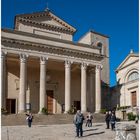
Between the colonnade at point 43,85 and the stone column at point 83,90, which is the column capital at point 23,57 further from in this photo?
the stone column at point 83,90

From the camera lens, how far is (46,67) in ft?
120

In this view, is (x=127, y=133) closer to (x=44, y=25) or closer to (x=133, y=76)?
(x=44, y=25)

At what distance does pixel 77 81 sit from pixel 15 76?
8.53 metres

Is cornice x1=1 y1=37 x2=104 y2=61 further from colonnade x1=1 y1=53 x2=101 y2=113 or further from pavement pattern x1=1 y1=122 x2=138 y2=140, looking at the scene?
pavement pattern x1=1 y1=122 x2=138 y2=140

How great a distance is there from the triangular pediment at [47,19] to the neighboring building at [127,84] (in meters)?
9.48

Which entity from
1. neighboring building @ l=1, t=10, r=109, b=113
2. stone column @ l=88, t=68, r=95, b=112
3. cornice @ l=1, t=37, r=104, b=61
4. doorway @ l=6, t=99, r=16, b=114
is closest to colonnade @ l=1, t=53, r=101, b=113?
neighboring building @ l=1, t=10, r=109, b=113

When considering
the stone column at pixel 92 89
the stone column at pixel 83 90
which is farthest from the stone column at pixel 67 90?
the stone column at pixel 92 89

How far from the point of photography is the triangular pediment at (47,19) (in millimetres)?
38438

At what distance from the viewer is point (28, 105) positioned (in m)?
34.1

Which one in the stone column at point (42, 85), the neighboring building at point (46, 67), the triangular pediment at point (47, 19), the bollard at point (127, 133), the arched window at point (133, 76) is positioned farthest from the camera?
the arched window at point (133, 76)

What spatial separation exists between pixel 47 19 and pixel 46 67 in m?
7.51

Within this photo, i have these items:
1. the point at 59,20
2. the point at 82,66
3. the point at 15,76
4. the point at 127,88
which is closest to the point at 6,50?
the point at 15,76

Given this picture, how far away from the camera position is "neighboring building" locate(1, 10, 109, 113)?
31.5m

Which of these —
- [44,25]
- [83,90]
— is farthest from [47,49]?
[44,25]
